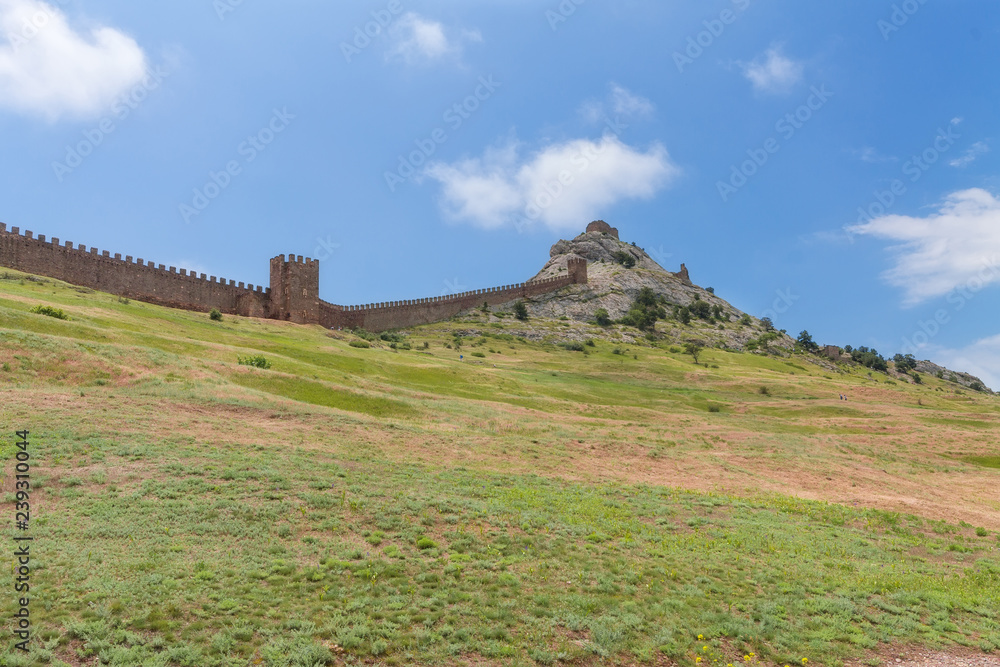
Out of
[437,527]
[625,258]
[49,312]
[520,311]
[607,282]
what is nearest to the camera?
[437,527]

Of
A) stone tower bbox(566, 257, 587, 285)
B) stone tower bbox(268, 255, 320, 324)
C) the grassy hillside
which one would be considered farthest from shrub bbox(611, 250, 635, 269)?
the grassy hillside

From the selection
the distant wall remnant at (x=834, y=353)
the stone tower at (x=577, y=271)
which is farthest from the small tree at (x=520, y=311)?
the distant wall remnant at (x=834, y=353)

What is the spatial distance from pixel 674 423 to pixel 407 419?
810 inches

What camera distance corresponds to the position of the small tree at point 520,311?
128 meters

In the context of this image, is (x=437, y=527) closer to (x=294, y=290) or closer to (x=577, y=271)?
(x=294, y=290)

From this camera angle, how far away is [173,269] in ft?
261

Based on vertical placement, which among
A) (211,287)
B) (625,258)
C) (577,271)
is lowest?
(211,287)

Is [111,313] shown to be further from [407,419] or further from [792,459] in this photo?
[792,459]

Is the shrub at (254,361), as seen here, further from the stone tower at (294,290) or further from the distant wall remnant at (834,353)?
the distant wall remnant at (834,353)

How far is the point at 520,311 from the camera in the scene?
12962 centimetres

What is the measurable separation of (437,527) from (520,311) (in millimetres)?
111619

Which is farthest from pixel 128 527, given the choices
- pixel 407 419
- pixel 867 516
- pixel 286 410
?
pixel 867 516

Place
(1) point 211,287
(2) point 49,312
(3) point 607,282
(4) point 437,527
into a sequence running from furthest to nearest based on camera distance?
(3) point 607,282
(1) point 211,287
(2) point 49,312
(4) point 437,527

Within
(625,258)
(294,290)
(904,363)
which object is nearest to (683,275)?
(625,258)
